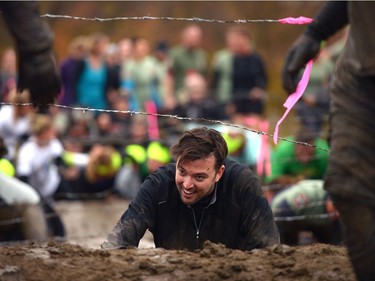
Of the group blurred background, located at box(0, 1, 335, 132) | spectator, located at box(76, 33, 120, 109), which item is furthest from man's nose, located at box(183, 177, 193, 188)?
blurred background, located at box(0, 1, 335, 132)

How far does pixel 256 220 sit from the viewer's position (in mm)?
8516

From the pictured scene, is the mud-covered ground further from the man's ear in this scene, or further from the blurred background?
the blurred background

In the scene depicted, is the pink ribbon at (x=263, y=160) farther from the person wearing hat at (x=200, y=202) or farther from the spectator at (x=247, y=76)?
the person wearing hat at (x=200, y=202)

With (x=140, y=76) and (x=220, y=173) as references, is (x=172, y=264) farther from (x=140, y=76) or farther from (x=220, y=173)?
(x=140, y=76)

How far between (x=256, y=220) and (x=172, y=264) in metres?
1.20

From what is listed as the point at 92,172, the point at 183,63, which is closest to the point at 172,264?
the point at 92,172

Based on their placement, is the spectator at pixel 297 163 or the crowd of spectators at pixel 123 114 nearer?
the spectator at pixel 297 163

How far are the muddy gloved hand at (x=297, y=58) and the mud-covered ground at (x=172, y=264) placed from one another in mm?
1027

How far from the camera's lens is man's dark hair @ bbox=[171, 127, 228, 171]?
28.3 ft

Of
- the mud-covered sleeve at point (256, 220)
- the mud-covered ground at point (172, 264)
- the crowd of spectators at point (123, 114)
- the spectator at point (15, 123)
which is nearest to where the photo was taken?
the mud-covered ground at point (172, 264)

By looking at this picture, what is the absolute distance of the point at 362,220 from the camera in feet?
22.3

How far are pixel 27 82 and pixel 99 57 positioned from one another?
11717mm

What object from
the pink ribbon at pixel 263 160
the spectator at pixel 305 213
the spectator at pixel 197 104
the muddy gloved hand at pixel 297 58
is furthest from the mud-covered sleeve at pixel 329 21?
the spectator at pixel 197 104

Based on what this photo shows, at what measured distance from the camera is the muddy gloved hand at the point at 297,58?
25.9 ft
